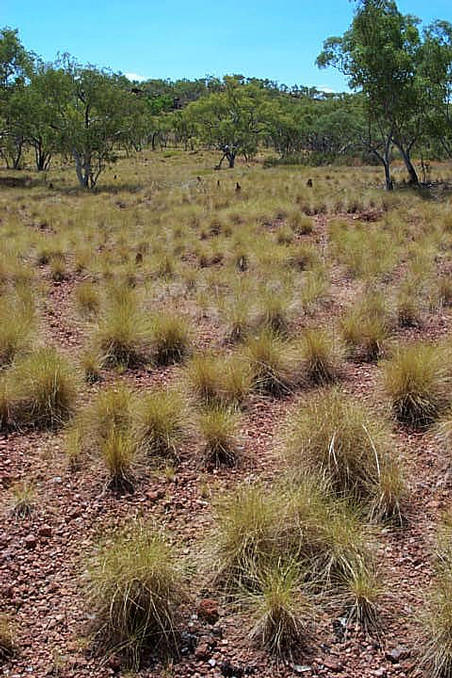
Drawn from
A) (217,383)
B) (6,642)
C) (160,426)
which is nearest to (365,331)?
(217,383)

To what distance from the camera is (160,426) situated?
437cm

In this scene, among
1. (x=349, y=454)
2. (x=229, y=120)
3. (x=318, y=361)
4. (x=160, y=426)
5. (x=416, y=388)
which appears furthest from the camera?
(x=229, y=120)

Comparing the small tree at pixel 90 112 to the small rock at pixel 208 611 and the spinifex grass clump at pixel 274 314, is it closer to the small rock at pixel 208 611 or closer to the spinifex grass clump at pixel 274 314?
the spinifex grass clump at pixel 274 314

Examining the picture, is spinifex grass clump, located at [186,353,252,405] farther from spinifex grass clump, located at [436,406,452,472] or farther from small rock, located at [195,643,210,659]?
small rock, located at [195,643,210,659]

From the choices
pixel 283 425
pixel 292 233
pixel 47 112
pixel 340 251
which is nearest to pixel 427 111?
pixel 292 233

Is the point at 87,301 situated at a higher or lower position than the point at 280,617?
higher

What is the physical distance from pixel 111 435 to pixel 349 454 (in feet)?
5.46

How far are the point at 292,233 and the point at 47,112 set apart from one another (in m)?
16.0

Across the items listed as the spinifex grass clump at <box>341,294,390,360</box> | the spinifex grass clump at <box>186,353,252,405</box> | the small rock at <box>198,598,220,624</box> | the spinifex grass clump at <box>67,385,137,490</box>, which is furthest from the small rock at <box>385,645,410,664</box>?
the spinifex grass clump at <box>341,294,390,360</box>

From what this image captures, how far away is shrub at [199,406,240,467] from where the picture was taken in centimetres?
421

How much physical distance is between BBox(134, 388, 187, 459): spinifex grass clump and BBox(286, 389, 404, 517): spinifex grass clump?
2.81 ft

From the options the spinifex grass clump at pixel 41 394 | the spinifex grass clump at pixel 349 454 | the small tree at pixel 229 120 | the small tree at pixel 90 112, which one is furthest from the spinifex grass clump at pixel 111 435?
the small tree at pixel 229 120

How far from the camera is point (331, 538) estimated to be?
3143mm

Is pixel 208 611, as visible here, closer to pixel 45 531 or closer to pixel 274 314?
pixel 45 531
